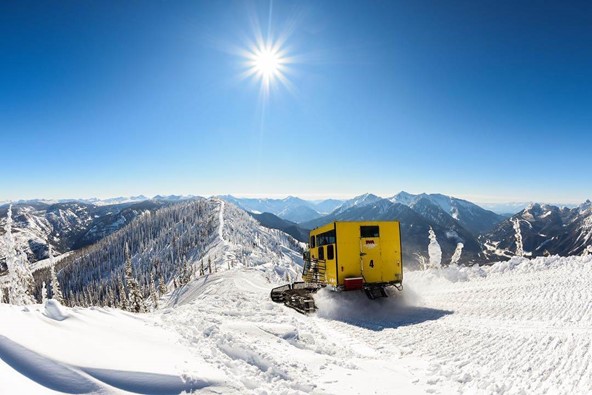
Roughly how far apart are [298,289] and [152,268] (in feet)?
563

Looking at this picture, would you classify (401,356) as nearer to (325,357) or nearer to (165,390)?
(325,357)

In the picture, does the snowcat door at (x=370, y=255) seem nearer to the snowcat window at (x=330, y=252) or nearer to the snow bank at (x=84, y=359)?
the snowcat window at (x=330, y=252)

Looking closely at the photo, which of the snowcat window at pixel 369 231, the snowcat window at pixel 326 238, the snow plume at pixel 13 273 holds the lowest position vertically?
the snow plume at pixel 13 273

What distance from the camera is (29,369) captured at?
4941 millimetres

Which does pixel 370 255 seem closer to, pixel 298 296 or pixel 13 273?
pixel 298 296

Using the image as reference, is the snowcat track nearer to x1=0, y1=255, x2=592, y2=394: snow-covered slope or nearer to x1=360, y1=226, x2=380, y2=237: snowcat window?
x1=0, y1=255, x2=592, y2=394: snow-covered slope

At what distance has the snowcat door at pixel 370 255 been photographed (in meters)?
17.0

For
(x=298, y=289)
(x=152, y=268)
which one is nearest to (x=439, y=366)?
(x=298, y=289)

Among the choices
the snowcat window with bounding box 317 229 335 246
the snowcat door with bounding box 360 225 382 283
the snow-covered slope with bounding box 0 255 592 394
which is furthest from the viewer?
the snowcat window with bounding box 317 229 335 246

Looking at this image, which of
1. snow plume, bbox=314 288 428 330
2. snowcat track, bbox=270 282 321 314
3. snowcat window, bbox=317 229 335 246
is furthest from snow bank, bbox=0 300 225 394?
snowcat window, bbox=317 229 335 246

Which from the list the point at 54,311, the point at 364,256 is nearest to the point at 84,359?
the point at 54,311

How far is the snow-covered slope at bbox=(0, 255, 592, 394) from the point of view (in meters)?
5.50

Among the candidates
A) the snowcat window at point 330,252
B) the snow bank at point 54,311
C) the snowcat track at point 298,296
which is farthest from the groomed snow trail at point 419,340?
the snow bank at point 54,311

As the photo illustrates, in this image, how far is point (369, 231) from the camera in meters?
17.2
